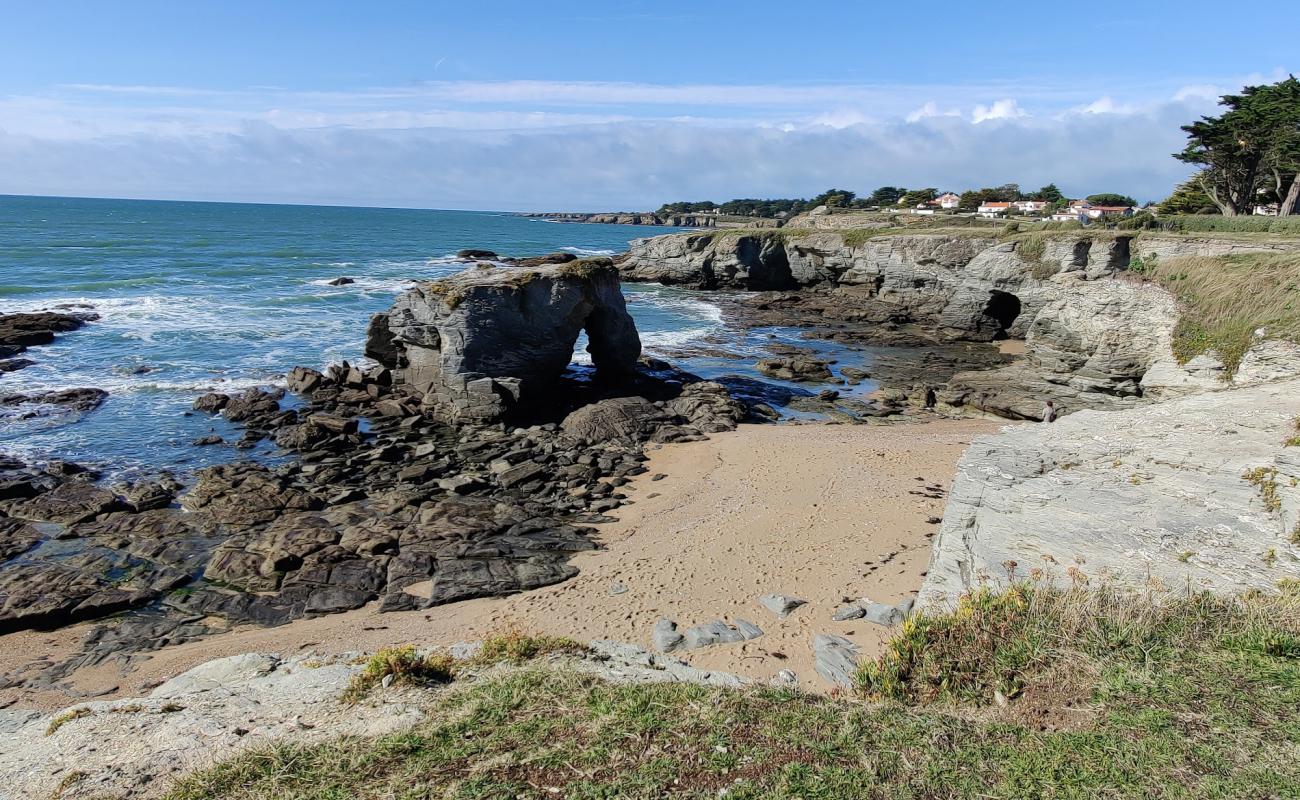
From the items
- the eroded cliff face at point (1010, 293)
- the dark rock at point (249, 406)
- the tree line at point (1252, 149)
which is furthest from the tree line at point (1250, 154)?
the dark rock at point (249, 406)

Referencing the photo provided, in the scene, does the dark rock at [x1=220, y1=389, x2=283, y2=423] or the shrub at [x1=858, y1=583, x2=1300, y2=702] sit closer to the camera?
the shrub at [x1=858, y1=583, x2=1300, y2=702]

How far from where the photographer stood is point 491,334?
25828 millimetres

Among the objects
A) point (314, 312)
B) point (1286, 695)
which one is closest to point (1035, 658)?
point (1286, 695)

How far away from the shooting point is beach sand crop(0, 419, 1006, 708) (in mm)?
11922

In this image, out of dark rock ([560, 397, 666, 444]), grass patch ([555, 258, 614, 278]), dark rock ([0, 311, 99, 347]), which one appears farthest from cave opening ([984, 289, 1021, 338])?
dark rock ([0, 311, 99, 347])

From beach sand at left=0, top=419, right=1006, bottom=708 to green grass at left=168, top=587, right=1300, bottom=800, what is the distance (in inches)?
120

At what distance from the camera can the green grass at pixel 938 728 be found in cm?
579

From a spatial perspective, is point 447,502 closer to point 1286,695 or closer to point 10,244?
point 1286,695

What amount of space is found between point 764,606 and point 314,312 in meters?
38.9

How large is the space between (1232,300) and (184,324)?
151 feet

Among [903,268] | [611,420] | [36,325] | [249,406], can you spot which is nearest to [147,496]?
[249,406]

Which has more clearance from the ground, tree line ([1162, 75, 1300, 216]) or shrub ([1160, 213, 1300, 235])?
tree line ([1162, 75, 1300, 216])

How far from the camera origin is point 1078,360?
1099 inches

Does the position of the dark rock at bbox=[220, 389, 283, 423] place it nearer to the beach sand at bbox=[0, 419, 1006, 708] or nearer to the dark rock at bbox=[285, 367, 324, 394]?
the dark rock at bbox=[285, 367, 324, 394]
